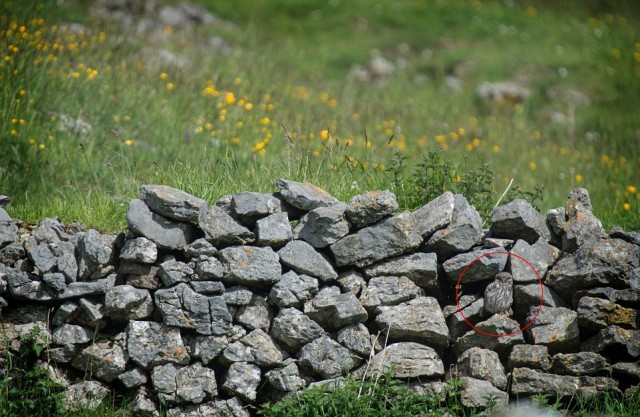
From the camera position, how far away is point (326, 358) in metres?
4.60

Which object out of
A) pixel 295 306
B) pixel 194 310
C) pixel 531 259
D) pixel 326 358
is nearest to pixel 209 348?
pixel 194 310

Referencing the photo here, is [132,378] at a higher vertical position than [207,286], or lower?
lower

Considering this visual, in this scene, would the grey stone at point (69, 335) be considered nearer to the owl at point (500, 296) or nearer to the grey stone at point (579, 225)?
the owl at point (500, 296)

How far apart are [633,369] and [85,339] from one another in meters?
3.72

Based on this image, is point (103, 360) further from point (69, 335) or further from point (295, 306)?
point (295, 306)

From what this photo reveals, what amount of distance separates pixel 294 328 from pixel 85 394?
1.52 metres

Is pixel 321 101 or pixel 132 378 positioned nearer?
pixel 132 378

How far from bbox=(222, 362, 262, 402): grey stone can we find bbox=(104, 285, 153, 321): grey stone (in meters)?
0.72

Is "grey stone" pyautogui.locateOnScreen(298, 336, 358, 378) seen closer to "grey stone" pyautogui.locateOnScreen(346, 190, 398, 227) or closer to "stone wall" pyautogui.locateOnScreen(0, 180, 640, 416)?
"stone wall" pyautogui.locateOnScreen(0, 180, 640, 416)

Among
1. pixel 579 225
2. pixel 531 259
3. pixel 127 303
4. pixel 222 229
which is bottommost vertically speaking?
pixel 127 303

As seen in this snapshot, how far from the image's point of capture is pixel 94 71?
25.2 feet

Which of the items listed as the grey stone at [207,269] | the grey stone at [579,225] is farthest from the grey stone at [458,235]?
the grey stone at [207,269]

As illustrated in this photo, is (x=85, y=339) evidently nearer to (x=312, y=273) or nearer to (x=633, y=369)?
(x=312, y=273)

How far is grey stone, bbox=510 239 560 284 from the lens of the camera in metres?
4.71
